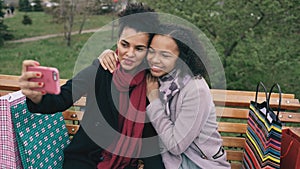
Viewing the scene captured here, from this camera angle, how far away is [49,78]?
157cm

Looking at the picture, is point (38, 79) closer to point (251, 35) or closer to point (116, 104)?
point (116, 104)

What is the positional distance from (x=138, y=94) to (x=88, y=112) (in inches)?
12.8

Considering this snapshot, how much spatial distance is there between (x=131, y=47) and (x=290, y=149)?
103 cm

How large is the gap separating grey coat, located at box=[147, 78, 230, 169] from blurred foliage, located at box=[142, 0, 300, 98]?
2.77 m

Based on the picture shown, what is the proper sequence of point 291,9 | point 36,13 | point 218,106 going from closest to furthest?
point 218,106 → point 291,9 → point 36,13

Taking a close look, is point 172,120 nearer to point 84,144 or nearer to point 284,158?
point 84,144

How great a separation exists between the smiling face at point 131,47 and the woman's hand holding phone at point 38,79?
0.45m

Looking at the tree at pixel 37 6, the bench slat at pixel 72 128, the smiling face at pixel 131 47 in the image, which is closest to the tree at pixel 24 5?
the tree at pixel 37 6

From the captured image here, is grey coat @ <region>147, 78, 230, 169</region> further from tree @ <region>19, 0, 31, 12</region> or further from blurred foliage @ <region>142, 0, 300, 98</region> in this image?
tree @ <region>19, 0, 31, 12</region>

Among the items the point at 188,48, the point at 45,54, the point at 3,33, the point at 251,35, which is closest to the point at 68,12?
the point at 45,54

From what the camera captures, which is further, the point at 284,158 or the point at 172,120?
the point at 284,158

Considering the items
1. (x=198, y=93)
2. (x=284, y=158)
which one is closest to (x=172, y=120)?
(x=198, y=93)

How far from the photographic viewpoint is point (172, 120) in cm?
200

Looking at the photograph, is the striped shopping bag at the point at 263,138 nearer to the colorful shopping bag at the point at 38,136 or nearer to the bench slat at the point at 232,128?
the bench slat at the point at 232,128
